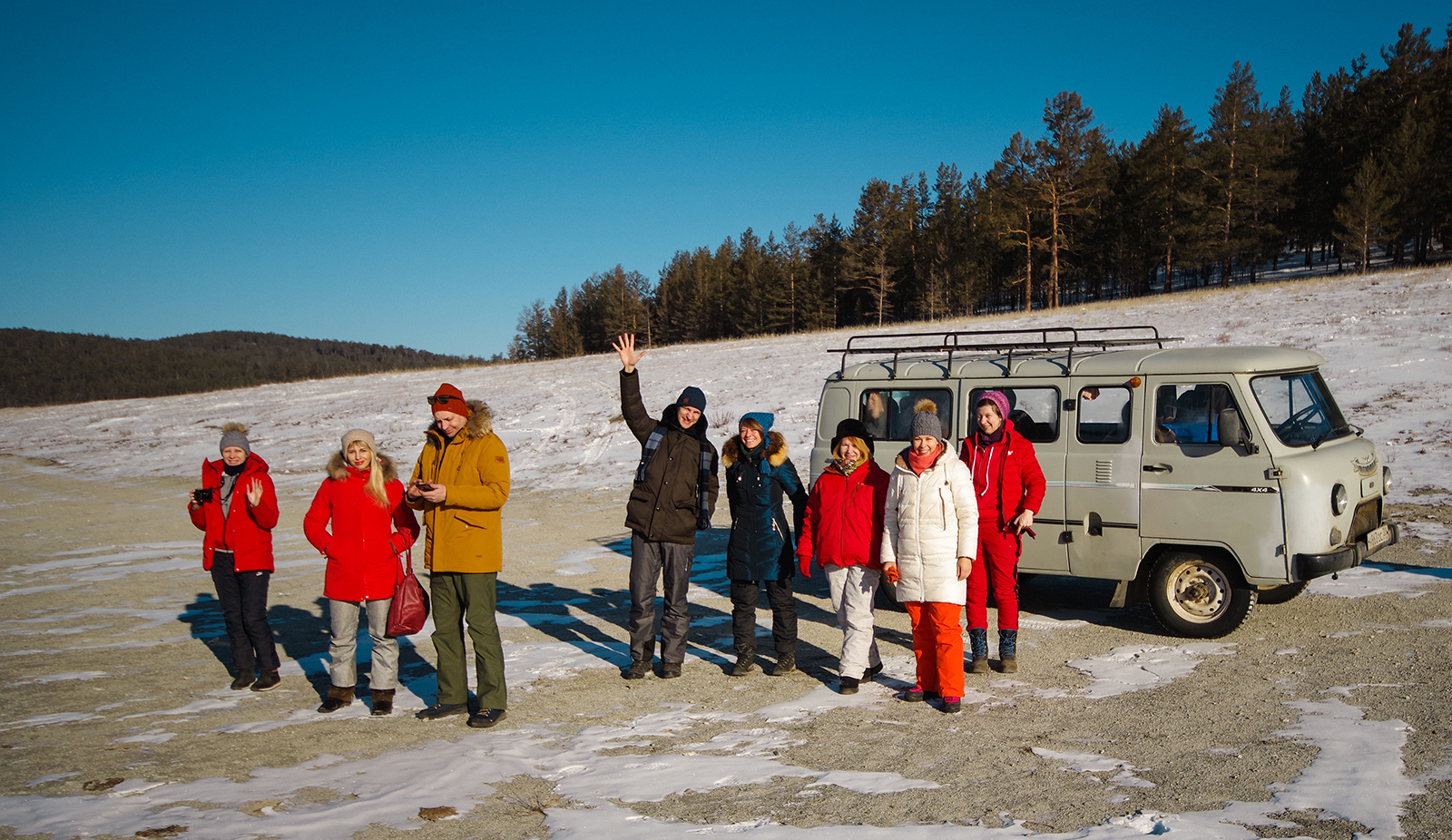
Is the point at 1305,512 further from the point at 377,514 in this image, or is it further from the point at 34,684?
the point at 34,684

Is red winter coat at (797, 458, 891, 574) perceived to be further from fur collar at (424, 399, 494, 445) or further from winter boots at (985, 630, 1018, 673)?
fur collar at (424, 399, 494, 445)

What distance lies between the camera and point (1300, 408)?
23.6ft

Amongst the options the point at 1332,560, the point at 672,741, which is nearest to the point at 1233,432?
the point at 1332,560

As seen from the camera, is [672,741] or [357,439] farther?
[357,439]

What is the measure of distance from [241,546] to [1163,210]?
54.2 metres

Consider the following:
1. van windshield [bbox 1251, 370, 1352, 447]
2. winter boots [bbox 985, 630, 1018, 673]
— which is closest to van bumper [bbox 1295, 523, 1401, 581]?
van windshield [bbox 1251, 370, 1352, 447]

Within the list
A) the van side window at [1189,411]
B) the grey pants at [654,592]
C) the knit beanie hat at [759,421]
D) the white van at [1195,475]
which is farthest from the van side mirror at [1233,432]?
the grey pants at [654,592]

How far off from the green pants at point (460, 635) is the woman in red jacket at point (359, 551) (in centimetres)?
41

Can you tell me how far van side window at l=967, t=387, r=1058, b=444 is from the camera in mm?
7824

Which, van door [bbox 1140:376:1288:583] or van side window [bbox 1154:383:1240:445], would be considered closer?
van door [bbox 1140:376:1288:583]

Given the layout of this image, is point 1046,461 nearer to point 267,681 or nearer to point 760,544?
point 760,544

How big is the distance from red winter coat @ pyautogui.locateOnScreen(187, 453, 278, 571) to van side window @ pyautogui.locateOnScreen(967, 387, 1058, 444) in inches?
238

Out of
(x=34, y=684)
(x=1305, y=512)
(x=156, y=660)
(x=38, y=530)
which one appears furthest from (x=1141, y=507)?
(x=38, y=530)

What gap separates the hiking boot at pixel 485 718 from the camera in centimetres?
555
